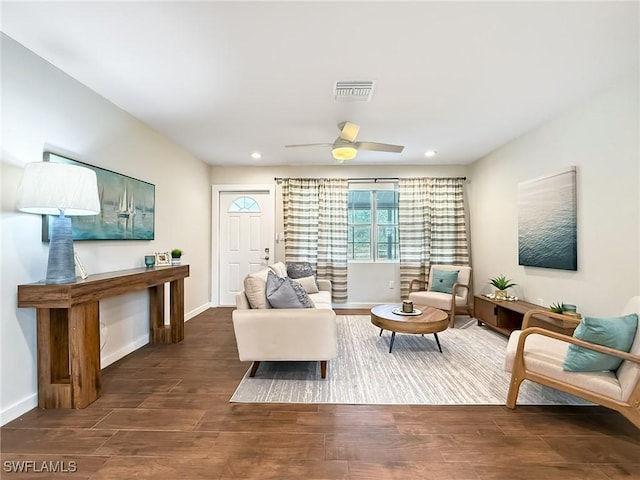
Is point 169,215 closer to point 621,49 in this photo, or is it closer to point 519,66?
point 519,66

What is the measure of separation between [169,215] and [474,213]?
4937mm

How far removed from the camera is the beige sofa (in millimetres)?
2465

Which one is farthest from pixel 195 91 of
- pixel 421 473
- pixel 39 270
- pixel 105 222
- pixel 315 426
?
pixel 421 473

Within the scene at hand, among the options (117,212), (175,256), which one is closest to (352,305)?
(175,256)

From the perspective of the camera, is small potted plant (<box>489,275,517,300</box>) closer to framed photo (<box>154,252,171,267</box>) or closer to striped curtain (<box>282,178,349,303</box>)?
striped curtain (<box>282,178,349,303</box>)

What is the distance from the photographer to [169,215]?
400cm

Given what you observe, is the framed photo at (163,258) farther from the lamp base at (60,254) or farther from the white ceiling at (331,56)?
the white ceiling at (331,56)

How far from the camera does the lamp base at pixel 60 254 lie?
205 centimetres

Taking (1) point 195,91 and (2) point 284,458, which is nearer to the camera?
(2) point 284,458

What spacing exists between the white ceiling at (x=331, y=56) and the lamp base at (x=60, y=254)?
127 centimetres

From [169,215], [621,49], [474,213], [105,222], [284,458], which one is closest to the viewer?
[284,458]

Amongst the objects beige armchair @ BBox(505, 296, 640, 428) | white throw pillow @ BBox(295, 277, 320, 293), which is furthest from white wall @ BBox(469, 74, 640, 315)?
white throw pillow @ BBox(295, 277, 320, 293)

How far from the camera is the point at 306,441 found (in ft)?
5.84

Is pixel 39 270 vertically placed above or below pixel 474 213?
below
